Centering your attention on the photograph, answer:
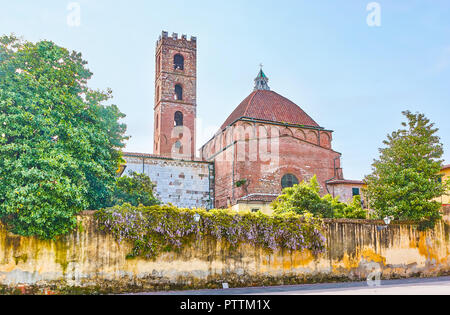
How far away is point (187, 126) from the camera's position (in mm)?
43969

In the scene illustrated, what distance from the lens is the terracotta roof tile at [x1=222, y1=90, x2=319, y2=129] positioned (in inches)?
1580

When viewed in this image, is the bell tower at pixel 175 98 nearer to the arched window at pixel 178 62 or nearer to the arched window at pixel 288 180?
the arched window at pixel 178 62

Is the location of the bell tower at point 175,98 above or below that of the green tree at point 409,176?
above

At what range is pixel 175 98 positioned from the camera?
44219 millimetres

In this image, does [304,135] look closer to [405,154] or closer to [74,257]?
[405,154]

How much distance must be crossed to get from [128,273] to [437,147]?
16.3 m

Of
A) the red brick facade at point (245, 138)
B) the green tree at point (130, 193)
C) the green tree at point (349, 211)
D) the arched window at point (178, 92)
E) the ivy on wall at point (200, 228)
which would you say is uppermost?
the arched window at point (178, 92)

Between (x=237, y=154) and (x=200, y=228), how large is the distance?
18.4 meters

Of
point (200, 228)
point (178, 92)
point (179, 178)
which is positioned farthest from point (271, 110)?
point (200, 228)

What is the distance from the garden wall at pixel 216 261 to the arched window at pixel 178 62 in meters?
30.9

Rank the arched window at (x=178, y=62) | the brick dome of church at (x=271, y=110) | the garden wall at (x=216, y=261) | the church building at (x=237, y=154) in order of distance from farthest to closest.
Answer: the arched window at (x=178, y=62) < the brick dome of church at (x=271, y=110) < the church building at (x=237, y=154) < the garden wall at (x=216, y=261)

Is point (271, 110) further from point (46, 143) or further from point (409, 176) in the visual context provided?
point (46, 143)

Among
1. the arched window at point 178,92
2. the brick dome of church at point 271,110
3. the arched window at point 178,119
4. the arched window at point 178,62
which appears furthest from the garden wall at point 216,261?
the arched window at point 178,62

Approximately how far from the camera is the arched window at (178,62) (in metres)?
45.3
